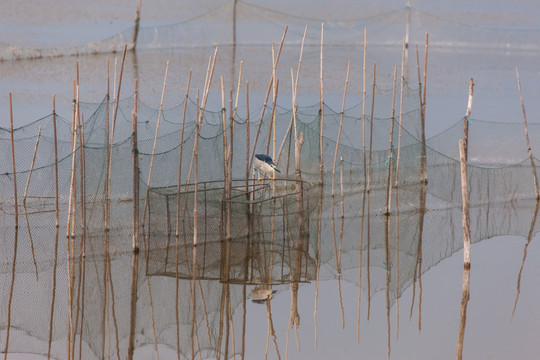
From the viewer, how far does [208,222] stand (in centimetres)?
1084

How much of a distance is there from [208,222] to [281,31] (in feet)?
61.2

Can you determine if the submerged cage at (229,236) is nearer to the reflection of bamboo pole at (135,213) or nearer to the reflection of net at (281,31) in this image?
the reflection of bamboo pole at (135,213)

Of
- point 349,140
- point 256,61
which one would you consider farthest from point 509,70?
A: point 349,140

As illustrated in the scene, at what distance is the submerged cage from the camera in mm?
10148

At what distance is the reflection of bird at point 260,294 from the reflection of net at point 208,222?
17 cm

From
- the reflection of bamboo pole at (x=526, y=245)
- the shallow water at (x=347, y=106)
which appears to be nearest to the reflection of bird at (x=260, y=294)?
the shallow water at (x=347, y=106)

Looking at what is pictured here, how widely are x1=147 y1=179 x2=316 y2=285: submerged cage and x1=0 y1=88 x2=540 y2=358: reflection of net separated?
19 mm

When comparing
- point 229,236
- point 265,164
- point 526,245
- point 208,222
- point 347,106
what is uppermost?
point 347,106

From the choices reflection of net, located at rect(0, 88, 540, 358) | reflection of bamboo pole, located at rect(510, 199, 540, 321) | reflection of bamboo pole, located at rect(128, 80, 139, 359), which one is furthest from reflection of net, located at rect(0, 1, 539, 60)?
reflection of bamboo pole, located at rect(510, 199, 540, 321)

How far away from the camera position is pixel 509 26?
3184 cm

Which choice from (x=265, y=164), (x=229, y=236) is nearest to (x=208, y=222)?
(x=229, y=236)

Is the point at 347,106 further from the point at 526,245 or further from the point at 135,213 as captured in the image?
the point at 135,213

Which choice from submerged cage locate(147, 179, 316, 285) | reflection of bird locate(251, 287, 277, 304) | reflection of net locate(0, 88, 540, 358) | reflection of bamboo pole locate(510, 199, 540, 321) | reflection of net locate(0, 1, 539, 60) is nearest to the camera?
reflection of net locate(0, 88, 540, 358)

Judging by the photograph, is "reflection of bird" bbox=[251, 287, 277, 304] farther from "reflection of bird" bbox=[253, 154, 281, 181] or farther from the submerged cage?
"reflection of bird" bbox=[253, 154, 281, 181]
